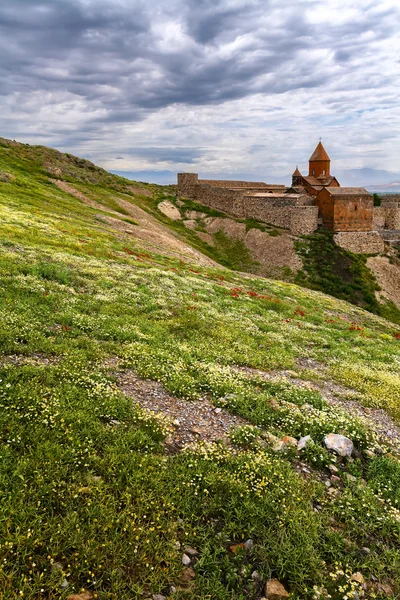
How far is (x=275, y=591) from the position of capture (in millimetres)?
5473

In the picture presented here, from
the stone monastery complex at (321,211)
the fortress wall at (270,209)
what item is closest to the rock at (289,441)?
the stone monastery complex at (321,211)

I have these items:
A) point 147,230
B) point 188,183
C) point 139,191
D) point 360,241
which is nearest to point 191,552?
point 147,230

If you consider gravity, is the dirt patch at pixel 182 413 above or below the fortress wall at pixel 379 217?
below

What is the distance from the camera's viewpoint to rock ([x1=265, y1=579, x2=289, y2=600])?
5434 mm

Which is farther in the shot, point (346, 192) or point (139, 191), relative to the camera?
point (139, 191)

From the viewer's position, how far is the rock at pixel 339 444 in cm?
905

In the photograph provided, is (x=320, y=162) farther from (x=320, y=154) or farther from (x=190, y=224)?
(x=190, y=224)

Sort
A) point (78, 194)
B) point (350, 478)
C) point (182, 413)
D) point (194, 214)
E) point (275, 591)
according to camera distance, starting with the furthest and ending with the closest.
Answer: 1. point (194, 214)
2. point (78, 194)
3. point (182, 413)
4. point (350, 478)
5. point (275, 591)

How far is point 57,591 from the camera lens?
16.0 feet

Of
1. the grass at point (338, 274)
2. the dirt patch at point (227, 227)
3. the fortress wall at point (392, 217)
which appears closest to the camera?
the grass at point (338, 274)

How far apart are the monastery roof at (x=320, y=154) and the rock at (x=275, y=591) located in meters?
98.2

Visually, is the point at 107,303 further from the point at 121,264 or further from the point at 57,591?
the point at 57,591

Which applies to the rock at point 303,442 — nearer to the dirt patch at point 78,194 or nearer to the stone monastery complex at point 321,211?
Result: the dirt patch at point 78,194

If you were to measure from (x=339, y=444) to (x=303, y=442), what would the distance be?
93 centimetres
